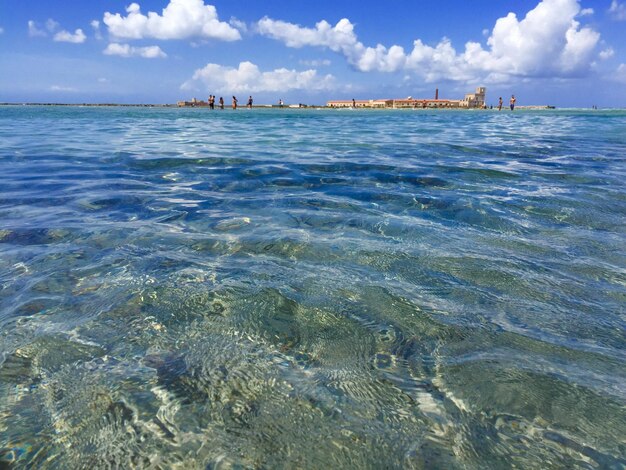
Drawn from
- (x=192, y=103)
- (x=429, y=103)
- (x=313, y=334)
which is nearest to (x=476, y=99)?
(x=429, y=103)

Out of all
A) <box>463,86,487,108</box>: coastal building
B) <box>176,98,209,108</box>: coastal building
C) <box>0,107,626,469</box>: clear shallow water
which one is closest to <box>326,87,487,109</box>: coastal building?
<box>463,86,487,108</box>: coastal building

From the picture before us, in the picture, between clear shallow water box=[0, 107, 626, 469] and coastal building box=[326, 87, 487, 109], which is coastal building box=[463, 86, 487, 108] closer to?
coastal building box=[326, 87, 487, 109]

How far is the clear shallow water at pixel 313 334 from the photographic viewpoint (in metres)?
Result: 1.77

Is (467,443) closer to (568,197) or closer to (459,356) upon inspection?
(459,356)

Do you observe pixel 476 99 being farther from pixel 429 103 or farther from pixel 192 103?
pixel 192 103

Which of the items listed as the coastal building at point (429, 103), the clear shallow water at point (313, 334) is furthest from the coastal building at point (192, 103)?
the clear shallow water at point (313, 334)

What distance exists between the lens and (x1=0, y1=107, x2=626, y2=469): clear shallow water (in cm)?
177

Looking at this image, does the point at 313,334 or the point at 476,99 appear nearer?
the point at 313,334

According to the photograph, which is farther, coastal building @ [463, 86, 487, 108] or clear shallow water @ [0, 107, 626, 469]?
coastal building @ [463, 86, 487, 108]

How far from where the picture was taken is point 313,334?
262 centimetres

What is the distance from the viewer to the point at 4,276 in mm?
3354

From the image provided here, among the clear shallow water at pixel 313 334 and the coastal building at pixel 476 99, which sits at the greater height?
the coastal building at pixel 476 99

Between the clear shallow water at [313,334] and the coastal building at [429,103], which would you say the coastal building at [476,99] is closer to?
the coastal building at [429,103]

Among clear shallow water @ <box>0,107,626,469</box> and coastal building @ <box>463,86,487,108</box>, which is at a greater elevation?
coastal building @ <box>463,86,487,108</box>
